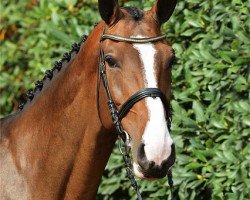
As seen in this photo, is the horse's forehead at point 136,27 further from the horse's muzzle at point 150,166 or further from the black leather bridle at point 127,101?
the horse's muzzle at point 150,166

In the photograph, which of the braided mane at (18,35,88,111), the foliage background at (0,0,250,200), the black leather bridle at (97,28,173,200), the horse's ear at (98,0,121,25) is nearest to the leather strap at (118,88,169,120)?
the black leather bridle at (97,28,173,200)

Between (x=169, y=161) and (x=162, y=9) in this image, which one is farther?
(x=162, y=9)

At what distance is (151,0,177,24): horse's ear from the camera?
3.71m

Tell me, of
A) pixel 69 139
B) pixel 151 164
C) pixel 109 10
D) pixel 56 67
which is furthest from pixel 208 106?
pixel 151 164

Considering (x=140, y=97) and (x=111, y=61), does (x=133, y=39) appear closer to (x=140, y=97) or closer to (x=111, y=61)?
(x=111, y=61)

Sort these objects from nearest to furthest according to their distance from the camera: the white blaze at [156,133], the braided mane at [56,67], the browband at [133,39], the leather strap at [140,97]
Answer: the white blaze at [156,133]
the leather strap at [140,97]
the browband at [133,39]
the braided mane at [56,67]

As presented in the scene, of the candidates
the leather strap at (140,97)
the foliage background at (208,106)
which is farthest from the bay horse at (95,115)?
the foliage background at (208,106)

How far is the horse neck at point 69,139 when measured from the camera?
3740 mm

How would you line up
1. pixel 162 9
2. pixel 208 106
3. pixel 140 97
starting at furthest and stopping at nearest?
pixel 208 106, pixel 162 9, pixel 140 97

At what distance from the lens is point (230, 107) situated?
4930mm

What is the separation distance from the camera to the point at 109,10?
3.63 meters

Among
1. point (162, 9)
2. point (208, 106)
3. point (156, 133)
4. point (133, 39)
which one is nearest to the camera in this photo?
point (156, 133)

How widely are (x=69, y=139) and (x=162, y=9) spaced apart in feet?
2.50

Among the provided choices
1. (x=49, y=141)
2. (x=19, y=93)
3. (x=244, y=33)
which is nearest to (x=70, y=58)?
(x=49, y=141)
